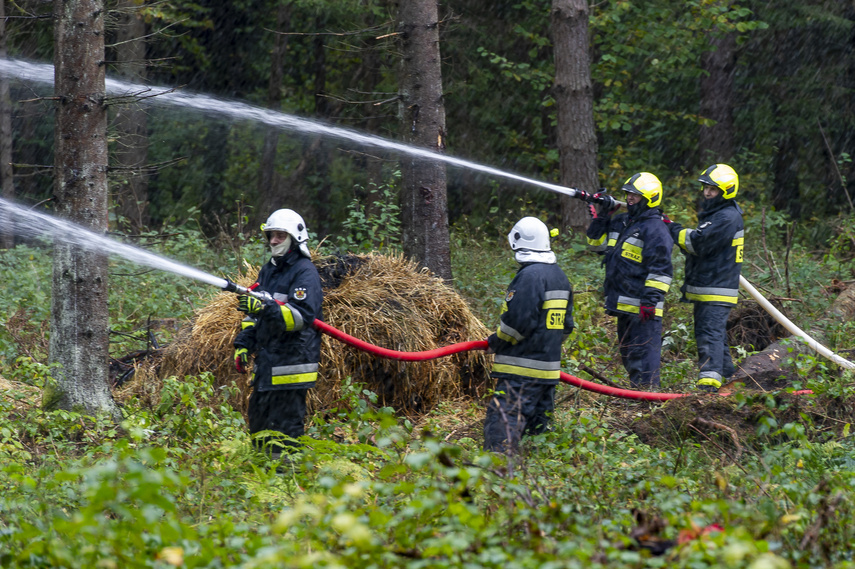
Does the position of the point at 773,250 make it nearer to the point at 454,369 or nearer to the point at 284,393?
the point at 454,369

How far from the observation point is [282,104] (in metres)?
19.7

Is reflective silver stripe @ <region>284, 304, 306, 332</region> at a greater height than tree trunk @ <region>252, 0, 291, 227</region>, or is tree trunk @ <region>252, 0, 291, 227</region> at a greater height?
tree trunk @ <region>252, 0, 291, 227</region>

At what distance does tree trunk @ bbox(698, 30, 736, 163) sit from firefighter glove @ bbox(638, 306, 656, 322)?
10167mm

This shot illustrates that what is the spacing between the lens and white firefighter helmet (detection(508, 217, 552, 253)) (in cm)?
570

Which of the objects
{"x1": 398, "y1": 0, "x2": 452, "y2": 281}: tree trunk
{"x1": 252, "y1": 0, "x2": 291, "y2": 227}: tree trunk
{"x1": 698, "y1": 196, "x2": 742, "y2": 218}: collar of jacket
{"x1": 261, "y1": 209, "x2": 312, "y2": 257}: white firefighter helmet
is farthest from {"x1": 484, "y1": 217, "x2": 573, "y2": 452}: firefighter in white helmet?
{"x1": 252, "y1": 0, "x2": 291, "y2": 227}: tree trunk

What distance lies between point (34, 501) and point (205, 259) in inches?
304

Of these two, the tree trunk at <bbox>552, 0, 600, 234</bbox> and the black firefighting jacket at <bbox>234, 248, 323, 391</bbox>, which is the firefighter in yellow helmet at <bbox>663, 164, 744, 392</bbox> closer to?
the black firefighting jacket at <bbox>234, 248, 323, 391</bbox>

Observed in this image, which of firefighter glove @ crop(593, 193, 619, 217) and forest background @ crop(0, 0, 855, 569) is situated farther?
firefighter glove @ crop(593, 193, 619, 217)

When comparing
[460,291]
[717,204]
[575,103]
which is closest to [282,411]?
[717,204]

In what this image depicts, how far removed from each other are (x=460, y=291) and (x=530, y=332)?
14.1 ft

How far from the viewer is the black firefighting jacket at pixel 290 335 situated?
17.9 feet

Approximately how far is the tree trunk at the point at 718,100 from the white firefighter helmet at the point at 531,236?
1168 cm

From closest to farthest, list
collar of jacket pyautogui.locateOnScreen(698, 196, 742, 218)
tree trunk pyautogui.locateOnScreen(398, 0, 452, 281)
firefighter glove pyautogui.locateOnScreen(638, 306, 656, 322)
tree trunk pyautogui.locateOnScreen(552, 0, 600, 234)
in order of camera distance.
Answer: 1. firefighter glove pyautogui.locateOnScreen(638, 306, 656, 322)
2. collar of jacket pyautogui.locateOnScreen(698, 196, 742, 218)
3. tree trunk pyautogui.locateOnScreen(398, 0, 452, 281)
4. tree trunk pyautogui.locateOnScreen(552, 0, 600, 234)

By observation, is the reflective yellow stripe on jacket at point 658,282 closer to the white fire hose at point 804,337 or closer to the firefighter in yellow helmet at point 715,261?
the firefighter in yellow helmet at point 715,261
